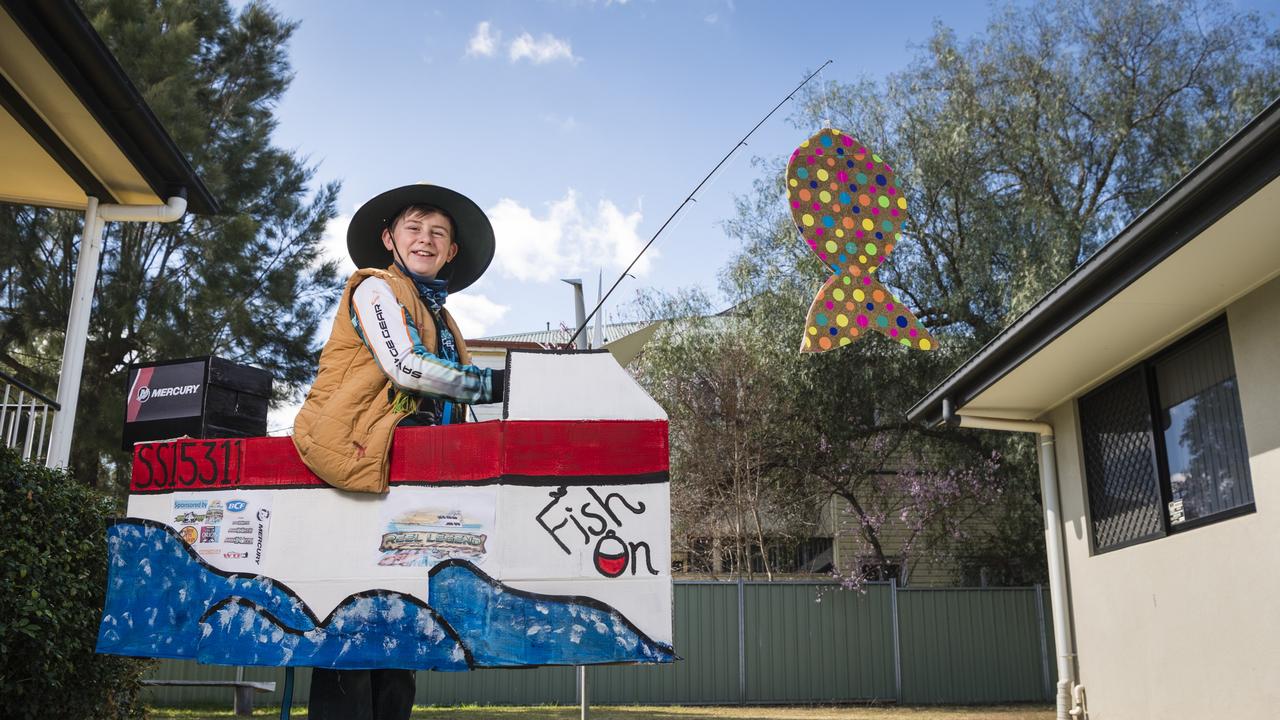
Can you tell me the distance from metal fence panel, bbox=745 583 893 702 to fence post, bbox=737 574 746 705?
59 mm

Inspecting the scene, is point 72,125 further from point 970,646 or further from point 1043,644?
point 1043,644

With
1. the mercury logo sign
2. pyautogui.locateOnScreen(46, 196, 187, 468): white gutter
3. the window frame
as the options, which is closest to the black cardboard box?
the mercury logo sign

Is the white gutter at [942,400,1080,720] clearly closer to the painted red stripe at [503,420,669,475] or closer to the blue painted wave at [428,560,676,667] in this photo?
the painted red stripe at [503,420,669,475]

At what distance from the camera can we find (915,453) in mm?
14742

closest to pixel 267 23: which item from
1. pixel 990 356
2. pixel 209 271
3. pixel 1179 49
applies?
pixel 209 271

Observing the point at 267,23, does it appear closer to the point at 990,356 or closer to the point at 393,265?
the point at 990,356

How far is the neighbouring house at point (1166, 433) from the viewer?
5426mm

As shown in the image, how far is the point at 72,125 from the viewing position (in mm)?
5934

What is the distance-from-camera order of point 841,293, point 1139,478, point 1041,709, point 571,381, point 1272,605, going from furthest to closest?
point 1041,709
point 1139,478
point 1272,605
point 841,293
point 571,381

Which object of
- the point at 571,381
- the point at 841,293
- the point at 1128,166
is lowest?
Answer: the point at 571,381

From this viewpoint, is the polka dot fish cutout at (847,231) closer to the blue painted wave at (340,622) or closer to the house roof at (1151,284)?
the house roof at (1151,284)

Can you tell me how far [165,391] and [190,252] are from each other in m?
10.9

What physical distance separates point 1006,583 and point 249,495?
50.6 feet

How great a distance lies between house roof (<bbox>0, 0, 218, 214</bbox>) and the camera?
5.18 m
